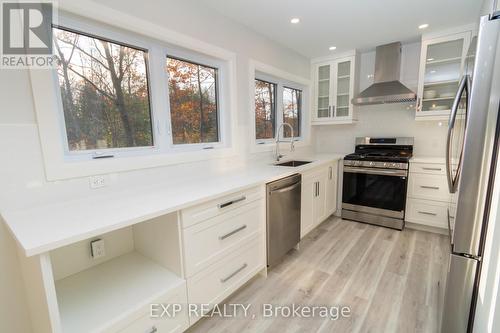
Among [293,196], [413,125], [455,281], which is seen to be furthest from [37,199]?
A: [413,125]

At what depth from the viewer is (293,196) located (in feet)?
7.43

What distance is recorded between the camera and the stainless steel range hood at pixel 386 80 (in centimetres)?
293

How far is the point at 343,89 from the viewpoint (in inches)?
136

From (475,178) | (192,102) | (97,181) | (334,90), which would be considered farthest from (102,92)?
(334,90)

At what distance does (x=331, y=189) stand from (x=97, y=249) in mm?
2795

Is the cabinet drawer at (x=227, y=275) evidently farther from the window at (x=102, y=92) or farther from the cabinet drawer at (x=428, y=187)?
the cabinet drawer at (x=428, y=187)

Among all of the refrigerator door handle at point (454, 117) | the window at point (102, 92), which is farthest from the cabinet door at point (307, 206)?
the window at point (102, 92)

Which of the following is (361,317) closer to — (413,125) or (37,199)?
(37,199)

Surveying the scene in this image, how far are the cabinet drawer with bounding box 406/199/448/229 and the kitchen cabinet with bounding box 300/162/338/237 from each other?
935 millimetres

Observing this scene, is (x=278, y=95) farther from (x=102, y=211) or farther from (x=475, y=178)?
(x=102, y=211)

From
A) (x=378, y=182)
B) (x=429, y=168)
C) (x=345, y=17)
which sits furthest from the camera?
(x=378, y=182)

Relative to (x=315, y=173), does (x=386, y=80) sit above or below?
above

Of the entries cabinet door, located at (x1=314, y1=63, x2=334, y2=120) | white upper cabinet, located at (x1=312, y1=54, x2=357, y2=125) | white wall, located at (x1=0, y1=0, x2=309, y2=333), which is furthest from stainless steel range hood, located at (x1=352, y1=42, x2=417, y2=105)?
white wall, located at (x1=0, y1=0, x2=309, y2=333)

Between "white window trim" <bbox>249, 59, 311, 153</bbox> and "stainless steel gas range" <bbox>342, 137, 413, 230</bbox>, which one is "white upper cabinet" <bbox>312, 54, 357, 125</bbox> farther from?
"stainless steel gas range" <bbox>342, 137, 413, 230</bbox>
